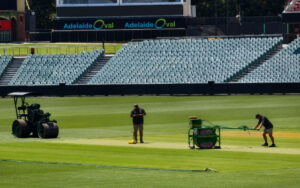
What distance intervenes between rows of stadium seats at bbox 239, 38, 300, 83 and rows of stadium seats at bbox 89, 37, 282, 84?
2.35 m

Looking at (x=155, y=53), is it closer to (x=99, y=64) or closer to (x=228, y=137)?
(x=99, y=64)

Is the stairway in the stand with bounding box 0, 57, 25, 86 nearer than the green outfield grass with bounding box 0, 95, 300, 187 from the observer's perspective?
No

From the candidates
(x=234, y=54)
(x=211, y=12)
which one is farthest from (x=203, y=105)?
(x=211, y=12)

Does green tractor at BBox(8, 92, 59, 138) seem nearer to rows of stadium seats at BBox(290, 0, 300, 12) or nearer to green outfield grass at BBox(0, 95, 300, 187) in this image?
green outfield grass at BBox(0, 95, 300, 187)

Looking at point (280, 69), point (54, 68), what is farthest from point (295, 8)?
point (54, 68)

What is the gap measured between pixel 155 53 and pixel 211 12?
Answer: 2020 inches

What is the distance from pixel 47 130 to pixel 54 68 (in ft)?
159

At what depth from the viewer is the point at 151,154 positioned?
31641 mm

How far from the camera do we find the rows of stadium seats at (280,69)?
73875 mm

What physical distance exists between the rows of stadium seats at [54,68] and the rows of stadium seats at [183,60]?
2.72 m

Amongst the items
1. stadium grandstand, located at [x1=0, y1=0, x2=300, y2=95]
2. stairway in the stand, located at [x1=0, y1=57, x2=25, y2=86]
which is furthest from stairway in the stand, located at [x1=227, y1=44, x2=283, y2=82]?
stairway in the stand, located at [x1=0, y1=57, x2=25, y2=86]

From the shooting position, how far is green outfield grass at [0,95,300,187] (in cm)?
2483

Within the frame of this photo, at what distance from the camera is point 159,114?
178 ft

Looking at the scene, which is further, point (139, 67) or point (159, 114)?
point (139, 67)
